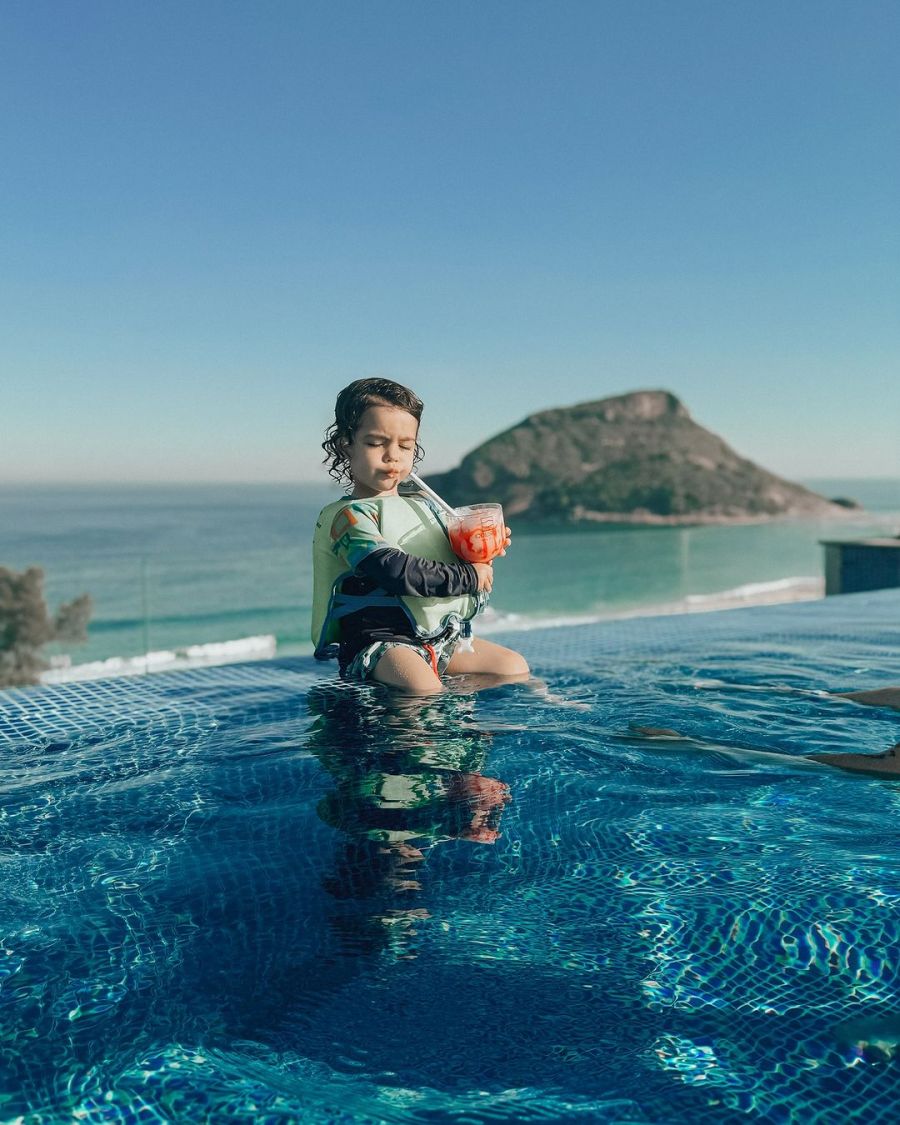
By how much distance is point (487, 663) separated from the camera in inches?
148

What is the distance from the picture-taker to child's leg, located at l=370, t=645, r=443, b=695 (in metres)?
3.30

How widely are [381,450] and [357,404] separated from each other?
0.63 ft

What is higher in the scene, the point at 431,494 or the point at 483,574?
the point at 431,494

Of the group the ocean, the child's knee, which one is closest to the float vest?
the child's knee

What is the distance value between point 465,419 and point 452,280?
59.8 ft

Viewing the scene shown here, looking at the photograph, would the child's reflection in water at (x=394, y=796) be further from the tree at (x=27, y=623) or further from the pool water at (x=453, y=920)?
the tree at (x=27, y=623)

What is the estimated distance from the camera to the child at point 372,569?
10.8 feet

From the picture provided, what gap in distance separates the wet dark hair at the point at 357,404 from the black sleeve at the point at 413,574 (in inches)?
22.0

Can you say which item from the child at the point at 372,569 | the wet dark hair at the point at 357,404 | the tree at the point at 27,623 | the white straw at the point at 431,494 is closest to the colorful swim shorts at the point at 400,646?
the child at the point at 372,569

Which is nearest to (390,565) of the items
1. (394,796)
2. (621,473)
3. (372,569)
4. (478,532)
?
(372,569)

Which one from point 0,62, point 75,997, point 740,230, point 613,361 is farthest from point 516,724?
point 613,361

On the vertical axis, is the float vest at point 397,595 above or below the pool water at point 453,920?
above

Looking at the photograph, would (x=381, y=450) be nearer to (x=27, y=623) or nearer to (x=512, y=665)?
(x=512, y=665)

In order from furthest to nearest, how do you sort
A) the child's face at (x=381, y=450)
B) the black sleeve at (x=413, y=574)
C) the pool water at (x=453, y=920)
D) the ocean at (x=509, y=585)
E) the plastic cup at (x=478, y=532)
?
the ocean at (x=509, y=585) < the child's face at (x=381, y=450) < the plastic cup at (x=478, y=532) < the black sleeve at (x=413, y=574) < the pool water at (x=453, y=920)
